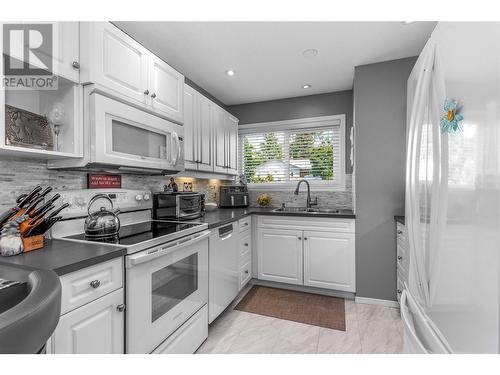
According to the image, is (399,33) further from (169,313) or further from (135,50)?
(169,313)

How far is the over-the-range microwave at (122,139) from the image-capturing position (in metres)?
1.41

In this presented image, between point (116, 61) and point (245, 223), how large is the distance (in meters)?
1.89

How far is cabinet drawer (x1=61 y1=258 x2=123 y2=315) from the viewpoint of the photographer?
95 centimetres

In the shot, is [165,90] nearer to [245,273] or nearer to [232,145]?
[232,145]

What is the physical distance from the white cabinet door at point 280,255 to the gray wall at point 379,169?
25.0 inches

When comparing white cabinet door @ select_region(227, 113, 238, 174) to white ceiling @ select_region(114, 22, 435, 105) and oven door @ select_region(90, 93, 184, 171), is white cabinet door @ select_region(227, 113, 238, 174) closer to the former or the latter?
white ceiling @ select_region(114, 22, 435, 105)

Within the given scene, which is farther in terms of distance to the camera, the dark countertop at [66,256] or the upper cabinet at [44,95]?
the upper cabinet at [44,95]

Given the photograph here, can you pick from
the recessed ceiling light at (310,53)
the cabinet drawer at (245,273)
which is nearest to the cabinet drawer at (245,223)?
the cabinet drawer at (245,273)

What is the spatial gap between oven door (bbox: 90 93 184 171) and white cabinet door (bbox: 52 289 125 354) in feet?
2.56

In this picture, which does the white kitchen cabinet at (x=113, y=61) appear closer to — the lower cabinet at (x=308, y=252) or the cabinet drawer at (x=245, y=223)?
the cabinet drawer at (x=245, y=223)

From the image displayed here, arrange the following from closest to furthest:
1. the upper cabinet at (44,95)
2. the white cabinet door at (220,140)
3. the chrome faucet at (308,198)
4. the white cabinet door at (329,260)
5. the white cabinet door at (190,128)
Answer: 1. the upper cabinet at (44,95)
2. the white cabinet door at (190,128)
3. the white cabinet door at (329,260)
4. the white cabinet door at (220,140)
5. the chrome faucet at (308,198)

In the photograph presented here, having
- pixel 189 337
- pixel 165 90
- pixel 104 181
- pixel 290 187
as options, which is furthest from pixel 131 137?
pixel 290 187

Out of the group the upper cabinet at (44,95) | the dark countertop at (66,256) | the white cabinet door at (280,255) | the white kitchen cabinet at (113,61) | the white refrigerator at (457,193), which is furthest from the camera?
the white cabinet door at (280,255)
